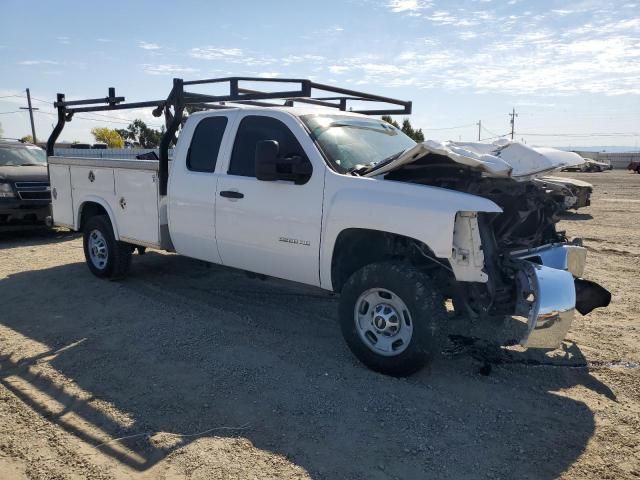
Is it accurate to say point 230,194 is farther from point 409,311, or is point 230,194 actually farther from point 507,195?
point 507,195

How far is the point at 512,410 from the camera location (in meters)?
3.73

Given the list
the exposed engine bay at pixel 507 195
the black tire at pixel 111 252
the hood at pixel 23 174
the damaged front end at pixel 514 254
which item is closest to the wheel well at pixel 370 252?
the damaged front end at pixel 514 254

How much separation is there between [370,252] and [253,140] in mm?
1588

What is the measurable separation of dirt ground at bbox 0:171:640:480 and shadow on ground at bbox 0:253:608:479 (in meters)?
0.01

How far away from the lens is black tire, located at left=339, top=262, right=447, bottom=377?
3.88 metres

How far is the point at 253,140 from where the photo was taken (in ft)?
16.9

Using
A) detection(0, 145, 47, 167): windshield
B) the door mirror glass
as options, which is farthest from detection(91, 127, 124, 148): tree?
the door mirror glass

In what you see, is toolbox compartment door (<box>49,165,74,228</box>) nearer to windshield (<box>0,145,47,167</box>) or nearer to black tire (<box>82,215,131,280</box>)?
black tire (<box>82,215,131,280</box>)

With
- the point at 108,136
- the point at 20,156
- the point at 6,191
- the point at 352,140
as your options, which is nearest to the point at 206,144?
the point at 352,140

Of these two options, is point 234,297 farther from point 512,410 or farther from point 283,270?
point 512,410

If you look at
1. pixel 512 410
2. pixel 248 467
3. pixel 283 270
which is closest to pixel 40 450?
pixel 248 467

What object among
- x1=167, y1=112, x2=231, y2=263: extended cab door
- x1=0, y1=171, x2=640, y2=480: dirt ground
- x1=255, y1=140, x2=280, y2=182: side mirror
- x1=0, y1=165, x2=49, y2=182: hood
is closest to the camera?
x1=0, y1=171, x2=640, y2=480: dirt ground

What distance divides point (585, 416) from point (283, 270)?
2.66 metres

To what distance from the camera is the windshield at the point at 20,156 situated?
11.3 metres
